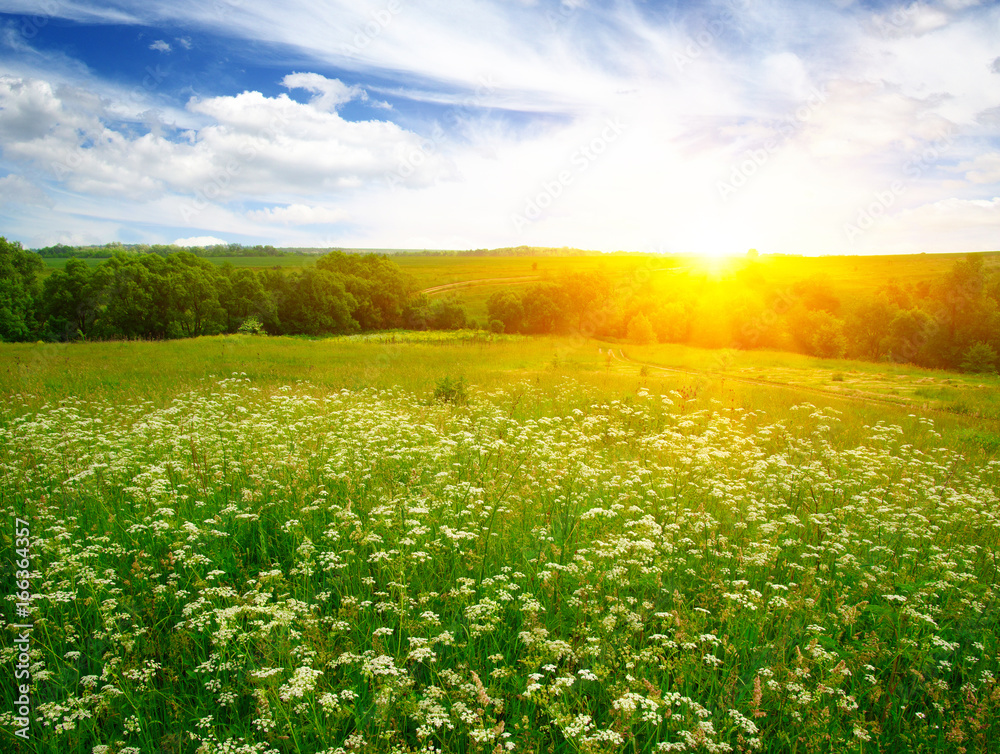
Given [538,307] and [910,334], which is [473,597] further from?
[538,307]

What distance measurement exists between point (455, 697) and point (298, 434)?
5.81m

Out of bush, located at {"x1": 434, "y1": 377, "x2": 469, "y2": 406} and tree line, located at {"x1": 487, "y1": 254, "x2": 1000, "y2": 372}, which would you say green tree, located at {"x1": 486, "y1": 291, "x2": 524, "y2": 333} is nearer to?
tree line, located at {"x1": 487, "y1": 254, "x2": 1000, "y2": 372}

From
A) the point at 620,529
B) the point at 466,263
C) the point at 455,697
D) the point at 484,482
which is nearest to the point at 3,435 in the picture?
the point at 484,482

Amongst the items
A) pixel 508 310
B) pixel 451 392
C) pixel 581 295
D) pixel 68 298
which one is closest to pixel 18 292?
pixel 68 298

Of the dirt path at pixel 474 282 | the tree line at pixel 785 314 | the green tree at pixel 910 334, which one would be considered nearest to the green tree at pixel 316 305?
the tree line at pixel 785 314

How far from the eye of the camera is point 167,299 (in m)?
66.7

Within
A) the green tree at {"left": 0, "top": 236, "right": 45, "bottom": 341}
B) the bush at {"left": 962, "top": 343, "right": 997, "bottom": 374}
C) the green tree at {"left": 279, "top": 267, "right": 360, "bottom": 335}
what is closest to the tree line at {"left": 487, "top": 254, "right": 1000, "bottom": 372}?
the bush at {"left": 962, "top": 343, "right": 997, "bottom": 374}

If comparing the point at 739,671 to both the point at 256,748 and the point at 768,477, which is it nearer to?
Answer: the point at 256,748

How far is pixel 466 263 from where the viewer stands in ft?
634

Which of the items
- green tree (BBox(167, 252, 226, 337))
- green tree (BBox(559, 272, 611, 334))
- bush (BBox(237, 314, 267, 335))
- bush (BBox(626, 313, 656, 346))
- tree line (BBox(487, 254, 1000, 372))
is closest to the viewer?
tree line (BBox(487, 254, 1000, 372))

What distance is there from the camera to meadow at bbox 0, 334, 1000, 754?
122 inches

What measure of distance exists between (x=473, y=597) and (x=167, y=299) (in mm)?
78462

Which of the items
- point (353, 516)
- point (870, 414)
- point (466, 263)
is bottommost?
point (870, 414)

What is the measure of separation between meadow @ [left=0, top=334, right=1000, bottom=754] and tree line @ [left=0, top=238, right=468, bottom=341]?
5612 centimetres
